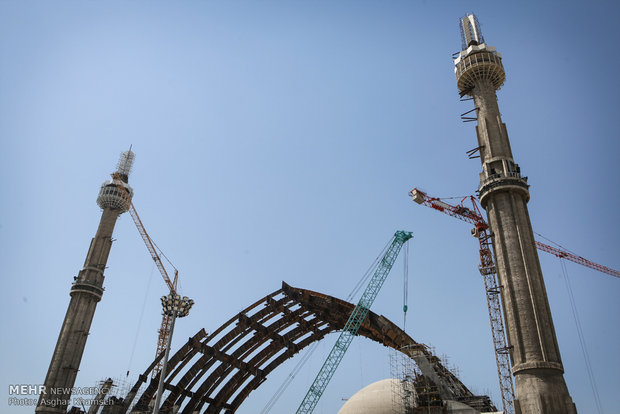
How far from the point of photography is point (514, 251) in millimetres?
48406

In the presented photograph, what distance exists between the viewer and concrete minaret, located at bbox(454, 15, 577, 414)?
140ft

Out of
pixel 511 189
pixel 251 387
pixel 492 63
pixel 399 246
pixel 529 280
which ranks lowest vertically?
pixel 251 387

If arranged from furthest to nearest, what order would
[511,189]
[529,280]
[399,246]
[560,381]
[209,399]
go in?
[399,246] < [209,399] < [511,189] < [529,280] < [560,381]

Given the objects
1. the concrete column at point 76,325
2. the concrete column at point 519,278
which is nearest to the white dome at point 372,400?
the concrete column at point 519,278

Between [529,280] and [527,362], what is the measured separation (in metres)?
7.74

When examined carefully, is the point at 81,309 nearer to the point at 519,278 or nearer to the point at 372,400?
the point at 372,400

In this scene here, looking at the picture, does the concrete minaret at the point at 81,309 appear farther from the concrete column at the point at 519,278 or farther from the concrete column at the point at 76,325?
the concrete column at the point at 519,278

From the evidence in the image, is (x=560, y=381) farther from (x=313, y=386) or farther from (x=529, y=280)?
(x=313, y=386)

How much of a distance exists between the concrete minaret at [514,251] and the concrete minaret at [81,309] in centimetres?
5886

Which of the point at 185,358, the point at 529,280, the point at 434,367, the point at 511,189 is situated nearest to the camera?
the point at 529,280

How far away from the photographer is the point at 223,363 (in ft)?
211

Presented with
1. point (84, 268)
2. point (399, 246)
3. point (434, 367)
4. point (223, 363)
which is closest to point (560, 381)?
point (434, 367)

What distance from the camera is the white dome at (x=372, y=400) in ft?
196

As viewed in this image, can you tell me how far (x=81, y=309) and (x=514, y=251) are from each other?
203 ft
